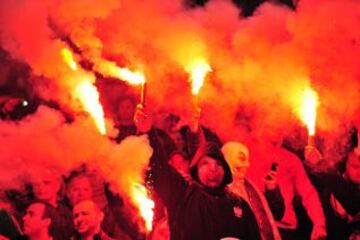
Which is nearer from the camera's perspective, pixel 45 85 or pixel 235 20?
pixel 45 85

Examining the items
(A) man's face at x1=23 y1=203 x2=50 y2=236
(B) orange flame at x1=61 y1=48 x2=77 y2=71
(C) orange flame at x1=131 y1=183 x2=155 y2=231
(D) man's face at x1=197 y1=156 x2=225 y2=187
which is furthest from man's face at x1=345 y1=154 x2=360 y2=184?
(A) man's face at x1=23 y1=203 x2=50 y2=236

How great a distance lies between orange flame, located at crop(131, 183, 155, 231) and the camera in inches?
228

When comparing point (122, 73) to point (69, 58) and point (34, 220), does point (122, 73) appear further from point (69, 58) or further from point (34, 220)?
point (34, 220)

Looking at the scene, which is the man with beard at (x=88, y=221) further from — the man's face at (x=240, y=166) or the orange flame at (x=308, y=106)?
the orange flame at (x=308, y=106)

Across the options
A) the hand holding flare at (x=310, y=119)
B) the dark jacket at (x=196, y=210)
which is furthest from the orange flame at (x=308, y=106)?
the dark jacket at (x=196, y=210)

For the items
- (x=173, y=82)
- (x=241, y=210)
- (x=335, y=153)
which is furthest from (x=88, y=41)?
(x=335, y=153)

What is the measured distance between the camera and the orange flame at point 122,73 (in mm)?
6043

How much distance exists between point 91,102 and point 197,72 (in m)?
1.22

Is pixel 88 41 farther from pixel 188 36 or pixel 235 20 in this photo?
pixel 235 20

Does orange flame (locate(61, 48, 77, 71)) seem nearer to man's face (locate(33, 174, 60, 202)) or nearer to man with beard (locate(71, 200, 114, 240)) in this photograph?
man's face (locate(33, 174, 60, 202))

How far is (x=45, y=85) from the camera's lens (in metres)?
Answer: 5.86

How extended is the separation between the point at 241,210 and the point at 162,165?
0.91m

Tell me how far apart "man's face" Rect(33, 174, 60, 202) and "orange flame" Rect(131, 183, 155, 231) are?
777 millimetres

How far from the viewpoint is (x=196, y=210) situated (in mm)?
5727
